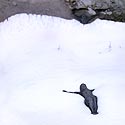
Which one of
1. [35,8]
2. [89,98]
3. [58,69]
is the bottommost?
[89,98]

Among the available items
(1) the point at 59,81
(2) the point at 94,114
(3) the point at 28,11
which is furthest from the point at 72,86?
(3) the point at 28,11

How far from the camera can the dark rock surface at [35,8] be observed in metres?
2.78

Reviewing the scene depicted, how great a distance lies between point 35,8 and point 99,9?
416 millimetres

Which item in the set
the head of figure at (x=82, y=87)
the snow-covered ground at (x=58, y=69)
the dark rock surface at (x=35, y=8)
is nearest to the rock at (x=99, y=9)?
the dark rock surface at (x=35, y=8)

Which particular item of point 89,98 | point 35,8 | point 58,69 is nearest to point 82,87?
point 89,98

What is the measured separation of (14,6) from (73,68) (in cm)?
71

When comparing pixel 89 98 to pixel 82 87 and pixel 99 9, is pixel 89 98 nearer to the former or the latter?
pixel 82 87

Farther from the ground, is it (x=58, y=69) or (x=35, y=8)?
(x=35, y=8)

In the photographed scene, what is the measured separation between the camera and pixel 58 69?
7.54ft

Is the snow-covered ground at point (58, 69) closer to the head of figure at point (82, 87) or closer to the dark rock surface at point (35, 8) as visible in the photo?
the head of figure at point (82, 87)

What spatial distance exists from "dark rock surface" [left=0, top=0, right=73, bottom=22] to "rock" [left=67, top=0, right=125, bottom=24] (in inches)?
2.2

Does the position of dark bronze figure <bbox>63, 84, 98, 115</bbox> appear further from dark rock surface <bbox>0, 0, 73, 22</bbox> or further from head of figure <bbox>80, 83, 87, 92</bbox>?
dark rock surface <bbox>0, 0, 73, 22</bbox>

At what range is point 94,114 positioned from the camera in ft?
6.48

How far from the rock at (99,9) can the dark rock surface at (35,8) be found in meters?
0.06
